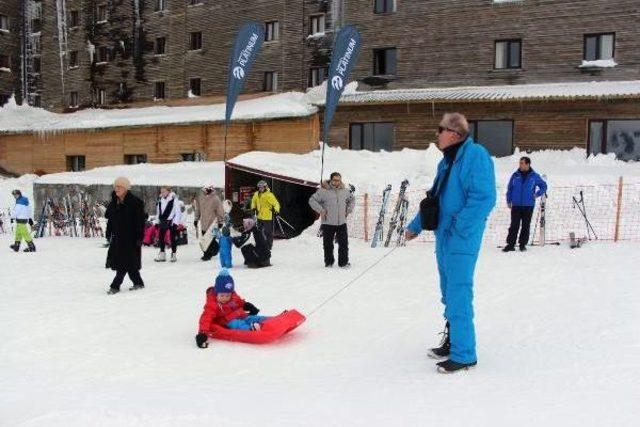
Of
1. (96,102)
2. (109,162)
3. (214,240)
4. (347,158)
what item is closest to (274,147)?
(347,158)

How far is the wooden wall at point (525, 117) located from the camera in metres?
21.9

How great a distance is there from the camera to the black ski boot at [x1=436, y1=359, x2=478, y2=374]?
4.66 meters

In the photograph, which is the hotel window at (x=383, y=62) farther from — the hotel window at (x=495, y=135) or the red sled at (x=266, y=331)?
the red sled at (x=266, y=331)

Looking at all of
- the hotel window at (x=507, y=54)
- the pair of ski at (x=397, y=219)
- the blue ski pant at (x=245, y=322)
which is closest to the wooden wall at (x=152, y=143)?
the hotel window at (x=507, y=54)

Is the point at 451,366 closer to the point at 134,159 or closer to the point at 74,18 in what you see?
the point at 134,159

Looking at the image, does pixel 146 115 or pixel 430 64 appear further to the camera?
pixel 146 115

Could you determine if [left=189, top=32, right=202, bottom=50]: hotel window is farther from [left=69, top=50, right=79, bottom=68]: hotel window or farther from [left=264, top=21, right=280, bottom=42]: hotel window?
[left=69, top=50, right=79, bottom=68]: hotel window

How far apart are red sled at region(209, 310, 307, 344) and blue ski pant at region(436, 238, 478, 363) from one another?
1.80 meters

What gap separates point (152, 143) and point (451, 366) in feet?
90.5

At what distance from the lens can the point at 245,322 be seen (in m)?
6.02

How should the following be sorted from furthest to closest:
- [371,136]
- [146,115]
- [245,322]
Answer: [146,115] → [371,136] → [245,322]

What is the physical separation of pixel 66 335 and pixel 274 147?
806 inches

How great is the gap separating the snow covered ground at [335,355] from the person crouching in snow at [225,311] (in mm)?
239

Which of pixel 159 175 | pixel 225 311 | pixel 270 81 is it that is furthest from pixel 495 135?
pixel 225 311
